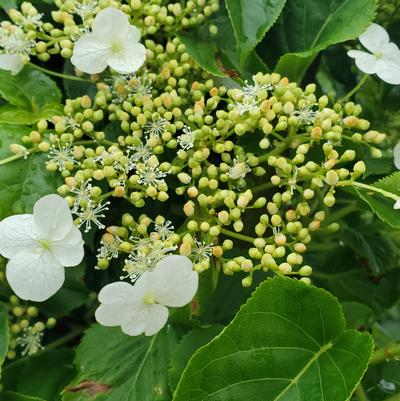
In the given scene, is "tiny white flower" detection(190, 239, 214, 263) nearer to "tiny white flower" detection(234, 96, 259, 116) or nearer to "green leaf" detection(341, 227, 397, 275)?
"tiny white flower" detection(234, 96, 259, 116)

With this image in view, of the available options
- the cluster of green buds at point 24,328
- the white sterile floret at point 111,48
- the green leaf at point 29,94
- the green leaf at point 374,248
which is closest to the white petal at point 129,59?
the white sterile floret at point 111,48

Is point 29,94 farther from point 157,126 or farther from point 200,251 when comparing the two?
point 200,251

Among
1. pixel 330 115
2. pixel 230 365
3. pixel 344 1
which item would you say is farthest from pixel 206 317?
pixel 344 1

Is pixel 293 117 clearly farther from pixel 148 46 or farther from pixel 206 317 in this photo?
pixel 206 317

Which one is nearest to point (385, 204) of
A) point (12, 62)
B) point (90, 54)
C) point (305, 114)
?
point (305, 114)

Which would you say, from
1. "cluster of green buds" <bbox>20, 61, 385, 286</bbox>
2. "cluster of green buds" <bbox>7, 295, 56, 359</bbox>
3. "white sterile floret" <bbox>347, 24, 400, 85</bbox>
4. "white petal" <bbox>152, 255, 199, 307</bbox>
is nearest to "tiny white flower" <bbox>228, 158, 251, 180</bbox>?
"cluster of green buds" <bbox>20, 61, 385, 286</bbox>

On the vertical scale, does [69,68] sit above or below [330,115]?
below
